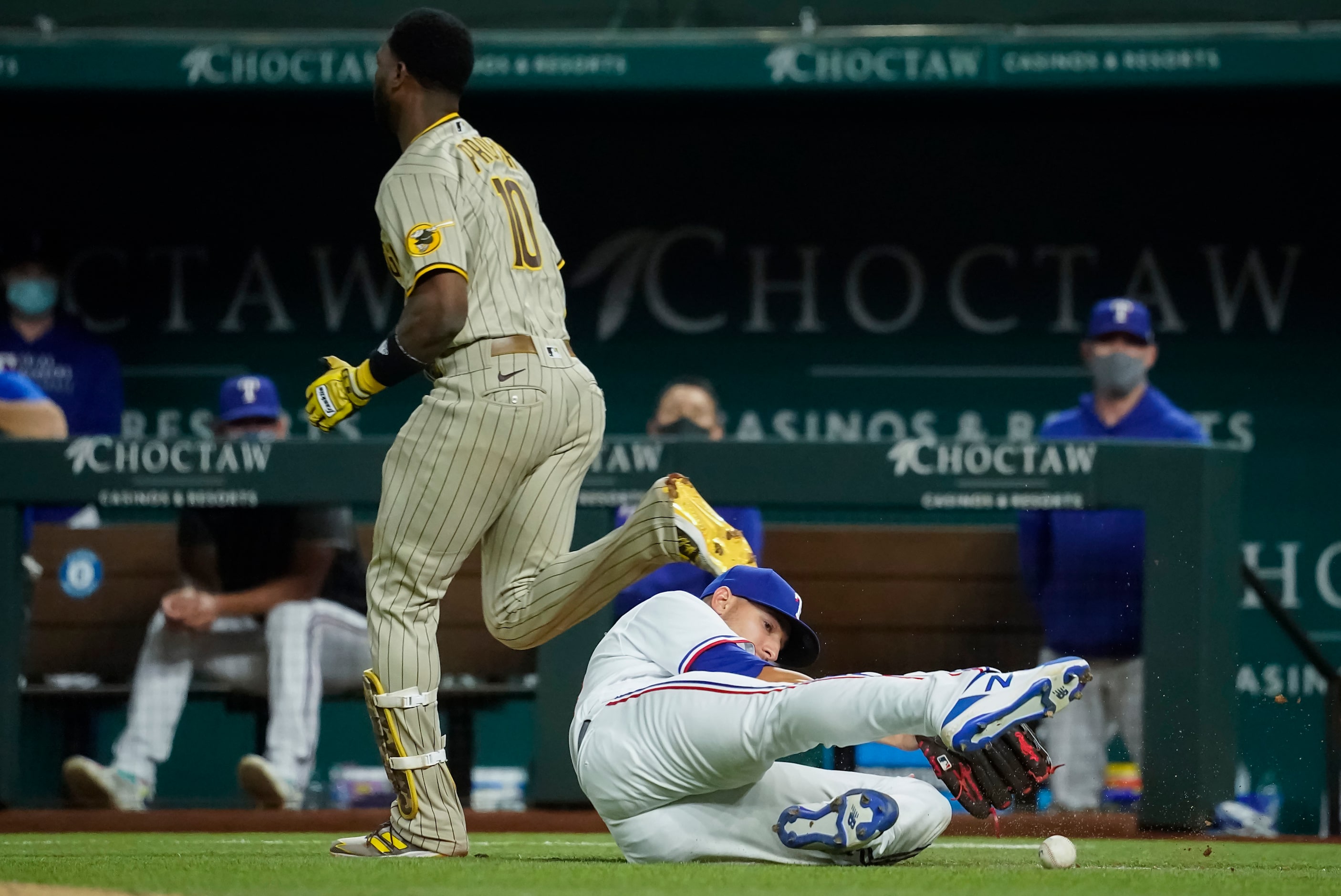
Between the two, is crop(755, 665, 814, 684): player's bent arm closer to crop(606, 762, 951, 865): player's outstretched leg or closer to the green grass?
crop(606, 762, 951, 865): player's outstretched leg

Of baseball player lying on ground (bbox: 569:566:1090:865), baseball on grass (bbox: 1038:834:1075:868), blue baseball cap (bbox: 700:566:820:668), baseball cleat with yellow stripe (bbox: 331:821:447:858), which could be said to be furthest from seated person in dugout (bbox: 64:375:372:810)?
baseball on grass (bbox: 1038:834:1075:868)

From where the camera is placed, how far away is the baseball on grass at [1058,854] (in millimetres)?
3600

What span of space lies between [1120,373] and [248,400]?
3.14 meters

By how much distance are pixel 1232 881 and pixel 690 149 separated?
5.52m

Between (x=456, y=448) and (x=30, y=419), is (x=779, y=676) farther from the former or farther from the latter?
(x=30, y=419)

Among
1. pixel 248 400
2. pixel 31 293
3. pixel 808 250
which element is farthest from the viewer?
pixel 808 250

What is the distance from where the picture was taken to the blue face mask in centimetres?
769

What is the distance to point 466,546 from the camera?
374cm

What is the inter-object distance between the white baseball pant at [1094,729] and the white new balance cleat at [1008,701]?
2.28m

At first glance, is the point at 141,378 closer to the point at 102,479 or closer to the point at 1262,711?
the point at 102,479

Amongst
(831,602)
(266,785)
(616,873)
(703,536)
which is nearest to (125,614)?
(266,785)

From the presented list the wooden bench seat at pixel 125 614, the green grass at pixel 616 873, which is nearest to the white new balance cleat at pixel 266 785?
the wooden bench seat at pixel 125 614

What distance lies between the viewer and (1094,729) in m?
5.41

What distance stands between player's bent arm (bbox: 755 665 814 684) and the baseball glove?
1.19ft
